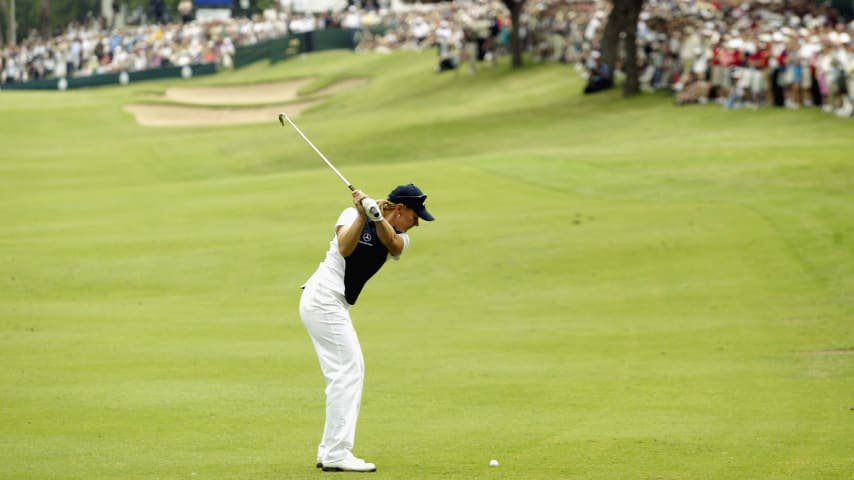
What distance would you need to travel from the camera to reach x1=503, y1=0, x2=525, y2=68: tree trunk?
62444mm

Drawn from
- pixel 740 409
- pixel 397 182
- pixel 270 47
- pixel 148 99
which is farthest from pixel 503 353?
pixel 270 47

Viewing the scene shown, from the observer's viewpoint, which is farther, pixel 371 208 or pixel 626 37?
pixel 626 37

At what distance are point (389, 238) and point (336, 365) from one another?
1.12m

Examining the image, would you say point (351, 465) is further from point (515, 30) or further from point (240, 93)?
point (240, 93)

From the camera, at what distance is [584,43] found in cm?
6212

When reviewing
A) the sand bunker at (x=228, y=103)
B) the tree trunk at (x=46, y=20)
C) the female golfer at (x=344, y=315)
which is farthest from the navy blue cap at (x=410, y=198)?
the tree trunk at (x=46, y=20)

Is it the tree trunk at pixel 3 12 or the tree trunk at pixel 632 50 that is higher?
the tree trunk at pixel 632 50

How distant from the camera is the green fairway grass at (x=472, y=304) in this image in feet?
41.6

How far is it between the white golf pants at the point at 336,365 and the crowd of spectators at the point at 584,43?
31.2 m

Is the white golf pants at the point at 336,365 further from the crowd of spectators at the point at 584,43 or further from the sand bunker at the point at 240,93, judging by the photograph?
the sand bunker at the point at 240,93

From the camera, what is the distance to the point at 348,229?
431 inches

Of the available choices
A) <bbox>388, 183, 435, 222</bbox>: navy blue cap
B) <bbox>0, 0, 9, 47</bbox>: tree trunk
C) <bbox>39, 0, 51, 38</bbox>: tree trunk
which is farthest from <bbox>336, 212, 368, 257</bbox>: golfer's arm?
<bbox>0, 0, 9, 47</bbox>: tree trunk

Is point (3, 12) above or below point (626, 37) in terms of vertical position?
below

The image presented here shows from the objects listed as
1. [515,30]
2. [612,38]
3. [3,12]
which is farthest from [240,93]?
[3,12]
